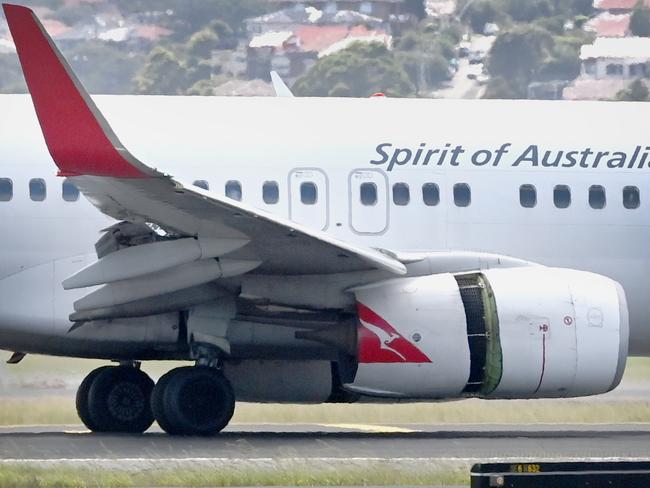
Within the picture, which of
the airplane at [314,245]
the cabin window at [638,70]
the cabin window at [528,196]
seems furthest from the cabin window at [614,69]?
the cabin window at [528,196]

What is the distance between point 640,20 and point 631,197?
31617mm

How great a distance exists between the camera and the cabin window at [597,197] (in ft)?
58.1

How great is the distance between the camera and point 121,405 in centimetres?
1738

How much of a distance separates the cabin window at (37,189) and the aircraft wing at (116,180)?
5.77 ft

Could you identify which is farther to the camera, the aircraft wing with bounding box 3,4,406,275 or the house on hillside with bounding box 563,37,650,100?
the house on hillside with bounding box 563,37,650,100

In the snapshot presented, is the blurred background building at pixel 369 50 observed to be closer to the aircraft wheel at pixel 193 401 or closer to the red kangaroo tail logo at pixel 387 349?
the aircraft wheel at pixel 193 401

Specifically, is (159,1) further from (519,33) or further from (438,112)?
(438,112)

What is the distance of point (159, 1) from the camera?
169 feet

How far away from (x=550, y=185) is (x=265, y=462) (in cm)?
555

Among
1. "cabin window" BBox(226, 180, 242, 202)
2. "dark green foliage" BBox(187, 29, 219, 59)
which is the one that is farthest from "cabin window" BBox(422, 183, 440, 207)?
"dark green foliage" BBox(187, 29, 219, 59)

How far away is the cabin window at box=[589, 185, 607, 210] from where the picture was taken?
→ 1772cm

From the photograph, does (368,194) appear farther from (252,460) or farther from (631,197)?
(252,460)

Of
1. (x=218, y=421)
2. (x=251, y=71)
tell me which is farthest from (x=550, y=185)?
(x=251, y=71)

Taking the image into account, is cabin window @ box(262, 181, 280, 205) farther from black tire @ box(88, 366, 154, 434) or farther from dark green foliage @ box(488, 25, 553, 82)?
dark green foliage @ box(488, 25, 553, 82)
